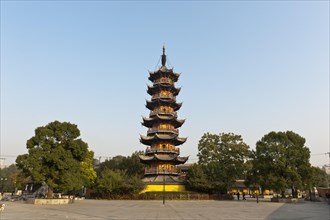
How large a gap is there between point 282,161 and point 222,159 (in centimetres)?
1241

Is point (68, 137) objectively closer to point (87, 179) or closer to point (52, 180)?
point (52, 180)

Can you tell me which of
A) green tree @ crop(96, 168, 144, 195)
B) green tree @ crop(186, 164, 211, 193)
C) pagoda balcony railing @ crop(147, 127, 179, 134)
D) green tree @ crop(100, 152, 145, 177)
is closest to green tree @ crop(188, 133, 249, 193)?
green tree @ crop(186, 164, 211, 193)

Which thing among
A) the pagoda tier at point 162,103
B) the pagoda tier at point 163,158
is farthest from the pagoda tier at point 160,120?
the pagoda tier at point 163,158

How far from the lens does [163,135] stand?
55.0 metres

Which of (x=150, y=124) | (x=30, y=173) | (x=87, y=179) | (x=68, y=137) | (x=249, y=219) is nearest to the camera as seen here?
(x=249, y=219)

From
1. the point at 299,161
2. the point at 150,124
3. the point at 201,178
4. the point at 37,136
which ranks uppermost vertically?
the point at 150,124

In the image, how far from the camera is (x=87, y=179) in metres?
51.7

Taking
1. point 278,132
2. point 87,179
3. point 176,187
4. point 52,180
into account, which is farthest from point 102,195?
point 278,132

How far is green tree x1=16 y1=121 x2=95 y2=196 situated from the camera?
3344 cm

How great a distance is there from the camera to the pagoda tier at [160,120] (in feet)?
184

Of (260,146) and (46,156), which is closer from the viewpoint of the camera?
(46,156)

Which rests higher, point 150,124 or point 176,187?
point 150,124

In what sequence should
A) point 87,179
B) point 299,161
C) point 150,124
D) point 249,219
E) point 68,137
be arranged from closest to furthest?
point 249,219, point 68,137, point 299,161, point 87,179, point 150,124

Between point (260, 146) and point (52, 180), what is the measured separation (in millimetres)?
30361
